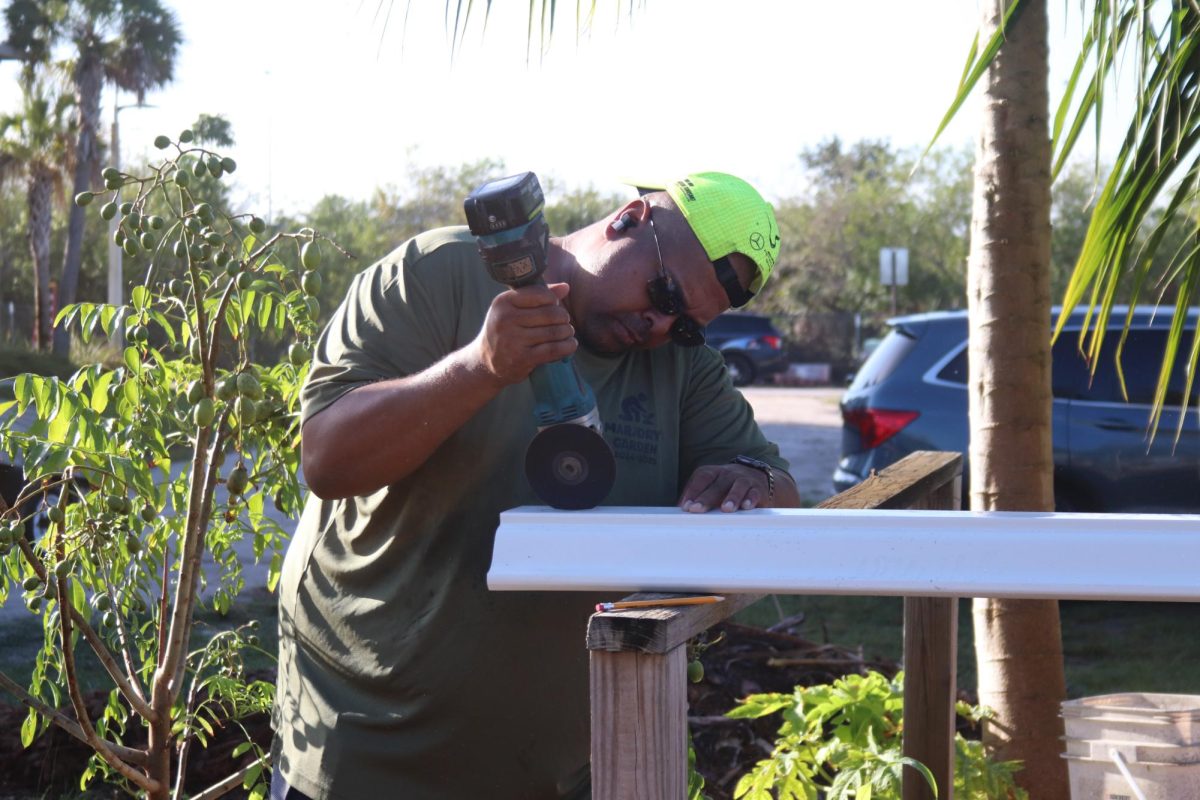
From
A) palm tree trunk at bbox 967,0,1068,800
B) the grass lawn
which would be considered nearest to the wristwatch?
palm tree trunk at bbox 967,0,1068,800

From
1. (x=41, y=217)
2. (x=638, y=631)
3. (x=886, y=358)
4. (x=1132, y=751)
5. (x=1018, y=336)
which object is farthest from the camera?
(x=41, y=217)

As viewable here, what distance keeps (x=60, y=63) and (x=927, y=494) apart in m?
31.0

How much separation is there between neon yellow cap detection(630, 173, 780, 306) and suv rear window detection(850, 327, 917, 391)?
6294 millimetres

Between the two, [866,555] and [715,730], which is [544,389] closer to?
[866,555]

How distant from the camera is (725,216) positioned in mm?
2285

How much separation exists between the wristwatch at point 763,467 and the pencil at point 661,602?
0.62 metres

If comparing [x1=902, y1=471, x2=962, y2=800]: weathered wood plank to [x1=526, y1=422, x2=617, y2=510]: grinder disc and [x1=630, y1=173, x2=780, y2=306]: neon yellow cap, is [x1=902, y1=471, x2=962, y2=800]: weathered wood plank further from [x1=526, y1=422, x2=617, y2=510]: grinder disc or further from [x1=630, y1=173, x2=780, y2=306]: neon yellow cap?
[x1=526, y1=422, x2=617, y2=510]: grinder disc

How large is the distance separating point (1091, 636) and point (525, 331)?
23.0 ft

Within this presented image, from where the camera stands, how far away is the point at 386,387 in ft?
6.64

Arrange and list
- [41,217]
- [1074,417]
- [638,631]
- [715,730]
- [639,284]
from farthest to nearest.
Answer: [41,217] → [1074,417] → [715,730] → [639,284] → [638,631]

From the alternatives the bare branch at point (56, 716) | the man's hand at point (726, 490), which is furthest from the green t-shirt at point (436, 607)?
the bare branch at point (56, 716)

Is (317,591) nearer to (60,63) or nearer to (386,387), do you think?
(386,387)

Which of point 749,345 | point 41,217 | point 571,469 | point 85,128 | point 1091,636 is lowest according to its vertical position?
point 1091,636

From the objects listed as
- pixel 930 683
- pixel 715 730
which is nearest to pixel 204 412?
pixel 930 683
